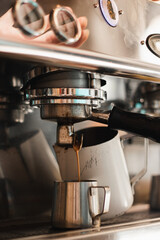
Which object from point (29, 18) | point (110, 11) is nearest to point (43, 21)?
point (29, 18)

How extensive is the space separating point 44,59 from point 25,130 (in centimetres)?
33

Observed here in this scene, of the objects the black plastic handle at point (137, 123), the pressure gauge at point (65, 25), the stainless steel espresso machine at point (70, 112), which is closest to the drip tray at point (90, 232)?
the stainless steel espresso machine at point (70, 112)

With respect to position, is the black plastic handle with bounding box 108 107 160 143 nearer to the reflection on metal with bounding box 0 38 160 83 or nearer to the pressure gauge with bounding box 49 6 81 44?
the reflection on metal with bounding box 0 38 160 83

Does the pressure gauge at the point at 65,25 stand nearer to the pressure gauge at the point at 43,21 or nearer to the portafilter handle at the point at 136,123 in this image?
the pressure gauge at the point at 43,21

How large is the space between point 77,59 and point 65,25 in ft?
0.14

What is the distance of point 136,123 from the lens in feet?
1.92

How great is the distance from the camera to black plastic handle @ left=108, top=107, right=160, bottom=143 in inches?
22.6

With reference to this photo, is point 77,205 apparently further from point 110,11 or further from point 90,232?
point 110,11

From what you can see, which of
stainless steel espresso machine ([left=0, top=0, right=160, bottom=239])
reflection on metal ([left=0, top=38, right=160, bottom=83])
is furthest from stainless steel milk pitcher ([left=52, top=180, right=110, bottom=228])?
reflection on metal ([left=0, top=38, right=160, bottom=83])

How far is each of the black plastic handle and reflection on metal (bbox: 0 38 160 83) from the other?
63mm

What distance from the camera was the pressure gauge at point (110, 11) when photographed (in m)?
0.53

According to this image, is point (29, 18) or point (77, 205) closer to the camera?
point (29, 18)

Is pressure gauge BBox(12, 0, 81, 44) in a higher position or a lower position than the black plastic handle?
higher

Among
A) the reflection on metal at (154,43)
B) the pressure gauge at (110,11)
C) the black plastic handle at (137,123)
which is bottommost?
the black plastic handle at (137,123)
